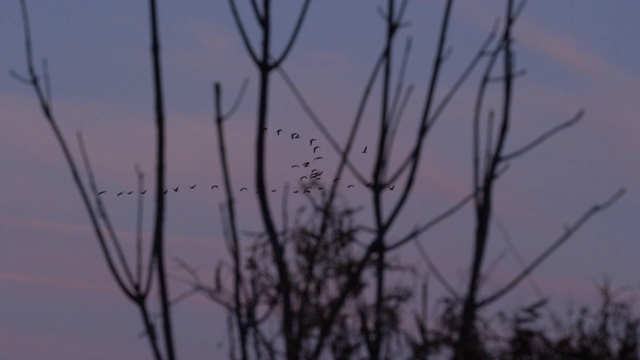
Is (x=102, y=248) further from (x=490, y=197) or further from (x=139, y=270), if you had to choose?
(x=490, y=197)

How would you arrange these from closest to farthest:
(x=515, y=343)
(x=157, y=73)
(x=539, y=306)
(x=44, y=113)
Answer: (x=157, y=73)
(x=44, y=113)
(x=539, y=306)
(x=515, y=343)

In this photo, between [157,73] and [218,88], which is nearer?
[157,73]

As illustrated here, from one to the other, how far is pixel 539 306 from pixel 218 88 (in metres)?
1.96

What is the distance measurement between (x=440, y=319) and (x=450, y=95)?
3.17 feet

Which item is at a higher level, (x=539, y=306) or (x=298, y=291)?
(x=539, y=306)

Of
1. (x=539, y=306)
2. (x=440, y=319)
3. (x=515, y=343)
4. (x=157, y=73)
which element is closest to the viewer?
(x=157, y=73)

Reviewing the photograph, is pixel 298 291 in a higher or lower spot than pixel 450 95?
lower

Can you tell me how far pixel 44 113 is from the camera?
313 centimetres

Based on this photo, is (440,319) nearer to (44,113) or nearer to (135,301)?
(135,301)

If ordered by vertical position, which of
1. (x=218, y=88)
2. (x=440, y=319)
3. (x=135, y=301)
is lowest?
(x=135, y=301)

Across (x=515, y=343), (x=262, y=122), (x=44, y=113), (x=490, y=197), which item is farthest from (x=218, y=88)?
(x=515, y=343)

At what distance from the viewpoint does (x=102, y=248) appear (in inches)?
117

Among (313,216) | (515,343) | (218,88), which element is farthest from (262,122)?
(515,343)

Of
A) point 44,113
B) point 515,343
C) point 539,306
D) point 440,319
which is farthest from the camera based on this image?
point 515,343
